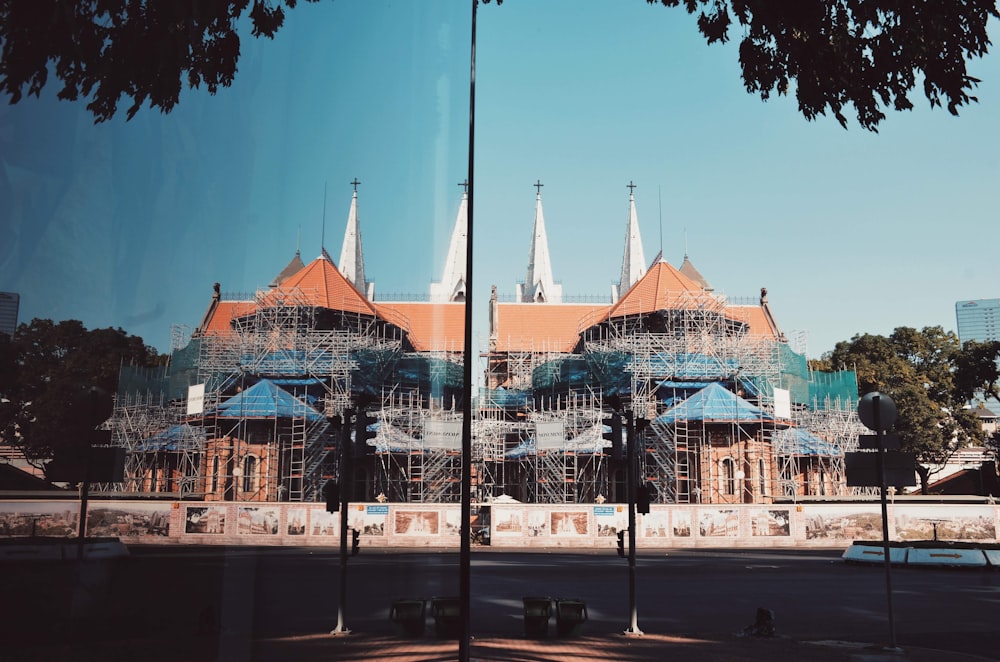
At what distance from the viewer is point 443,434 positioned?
7898 millimetres

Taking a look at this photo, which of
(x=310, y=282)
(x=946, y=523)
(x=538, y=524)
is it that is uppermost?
(x=310, y=282)

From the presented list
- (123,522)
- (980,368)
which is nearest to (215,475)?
(123,522)

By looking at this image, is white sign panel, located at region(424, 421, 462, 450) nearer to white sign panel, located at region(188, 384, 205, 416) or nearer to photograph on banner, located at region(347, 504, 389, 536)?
white sign panel, located at region(188, 384, 205, 416)

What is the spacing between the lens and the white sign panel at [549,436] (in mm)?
41719

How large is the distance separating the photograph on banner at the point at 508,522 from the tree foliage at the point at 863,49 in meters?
25.0

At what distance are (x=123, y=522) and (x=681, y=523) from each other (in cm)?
3111

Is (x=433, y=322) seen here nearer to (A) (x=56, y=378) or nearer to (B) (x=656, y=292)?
(A) (x=56, y=378)

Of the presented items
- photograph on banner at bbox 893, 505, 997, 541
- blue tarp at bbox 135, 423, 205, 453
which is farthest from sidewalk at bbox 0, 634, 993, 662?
photograph on banner at bbox 893, 505, 997, 541

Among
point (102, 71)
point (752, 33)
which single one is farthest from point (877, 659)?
point (102, 71)

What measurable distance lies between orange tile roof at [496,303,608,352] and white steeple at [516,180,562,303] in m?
11.7

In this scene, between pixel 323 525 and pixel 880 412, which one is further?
pixel 880 412

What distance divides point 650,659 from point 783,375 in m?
43.6

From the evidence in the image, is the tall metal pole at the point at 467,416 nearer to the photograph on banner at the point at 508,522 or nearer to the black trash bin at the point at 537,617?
the black trash bin at the point at 537,617

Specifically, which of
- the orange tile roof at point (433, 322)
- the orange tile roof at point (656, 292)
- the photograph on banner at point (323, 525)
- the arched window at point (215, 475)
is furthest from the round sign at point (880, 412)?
the orange tile roof at point (656, 292)
